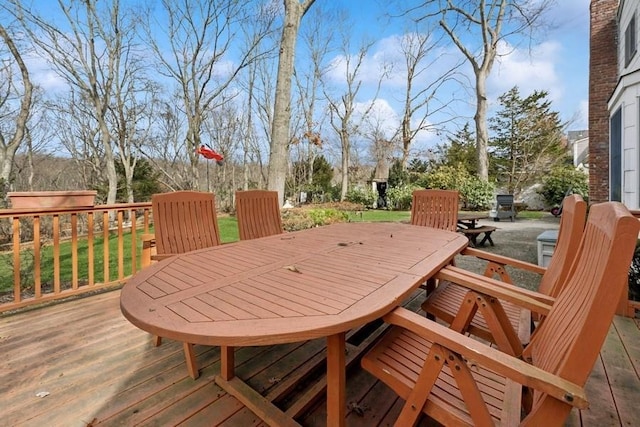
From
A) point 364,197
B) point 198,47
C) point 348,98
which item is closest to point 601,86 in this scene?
point 364,197

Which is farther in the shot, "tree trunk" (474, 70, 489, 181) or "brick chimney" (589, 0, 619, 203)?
"tree trunk" (474, 70, 489, 181)

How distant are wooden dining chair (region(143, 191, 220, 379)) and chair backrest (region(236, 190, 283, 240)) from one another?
0.29 meters

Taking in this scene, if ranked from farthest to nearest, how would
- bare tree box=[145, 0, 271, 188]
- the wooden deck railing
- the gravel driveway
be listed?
bare tree box=[145, 0, 271, 188] < the gravel driveway < the wooden deck railing

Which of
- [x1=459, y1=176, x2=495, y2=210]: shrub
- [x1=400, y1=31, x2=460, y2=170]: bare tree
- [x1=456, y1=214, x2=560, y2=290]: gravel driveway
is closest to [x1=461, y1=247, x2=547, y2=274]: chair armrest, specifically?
[x1=456, y1=214, x2=560, y2=290]: gravel driveway

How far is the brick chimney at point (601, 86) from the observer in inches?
286

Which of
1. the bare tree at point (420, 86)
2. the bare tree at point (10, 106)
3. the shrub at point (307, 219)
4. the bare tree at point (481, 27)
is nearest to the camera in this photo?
the shrub at point (307, 219)

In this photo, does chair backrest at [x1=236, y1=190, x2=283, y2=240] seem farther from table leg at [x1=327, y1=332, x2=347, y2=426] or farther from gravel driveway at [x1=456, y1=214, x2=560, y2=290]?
gravel driveway at [x1=456, y1=214, x2=560, y2=290]

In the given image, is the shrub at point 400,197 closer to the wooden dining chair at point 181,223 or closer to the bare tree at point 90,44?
the bare tree at point 90,44

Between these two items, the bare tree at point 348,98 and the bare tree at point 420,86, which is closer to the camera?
the bare tree at point 420,86

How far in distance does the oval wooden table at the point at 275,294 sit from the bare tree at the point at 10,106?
672cm

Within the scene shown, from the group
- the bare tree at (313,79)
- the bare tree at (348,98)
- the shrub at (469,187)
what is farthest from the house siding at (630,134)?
the bare tree at (348,98)

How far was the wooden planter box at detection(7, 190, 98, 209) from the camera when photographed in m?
2.74

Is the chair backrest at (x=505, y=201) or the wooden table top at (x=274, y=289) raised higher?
the chair backrest at (x=505, y=201)

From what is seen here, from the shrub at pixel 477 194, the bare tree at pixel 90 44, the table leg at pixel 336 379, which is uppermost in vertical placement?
the bare tree at pixel 90 44
